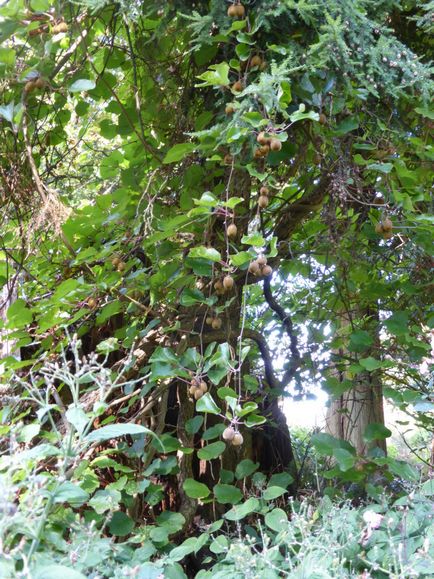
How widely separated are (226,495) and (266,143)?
102 cm

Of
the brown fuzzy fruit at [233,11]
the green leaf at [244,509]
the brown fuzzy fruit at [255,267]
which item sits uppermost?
the brown fuzzy fruit at [233,11]

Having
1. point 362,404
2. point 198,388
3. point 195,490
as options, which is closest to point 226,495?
point 195,490

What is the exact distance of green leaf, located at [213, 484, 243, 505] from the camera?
187 cm

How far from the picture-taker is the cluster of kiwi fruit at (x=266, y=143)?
4.71 feet

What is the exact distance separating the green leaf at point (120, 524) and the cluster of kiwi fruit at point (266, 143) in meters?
1.09

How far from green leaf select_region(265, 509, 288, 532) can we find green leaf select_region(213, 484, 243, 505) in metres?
0.16

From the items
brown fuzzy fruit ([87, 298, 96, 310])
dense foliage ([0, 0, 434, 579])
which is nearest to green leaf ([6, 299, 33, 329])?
dense foliage ([0, 0, 434, 579])

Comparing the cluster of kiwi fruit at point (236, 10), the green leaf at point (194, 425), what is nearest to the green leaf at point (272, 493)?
the green leaf at point (194, 425)

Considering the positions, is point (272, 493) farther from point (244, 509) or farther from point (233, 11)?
point (233, 11)

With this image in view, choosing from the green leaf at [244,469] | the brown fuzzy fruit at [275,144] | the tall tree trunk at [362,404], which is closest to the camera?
the brown fuzzy fruit at [275,144]

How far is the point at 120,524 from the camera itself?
6.06ft

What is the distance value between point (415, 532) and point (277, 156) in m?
1.02

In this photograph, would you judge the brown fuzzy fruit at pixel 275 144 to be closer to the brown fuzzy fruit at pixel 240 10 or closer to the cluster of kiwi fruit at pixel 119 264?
the brown fuzzy fruit at pixel 240 10

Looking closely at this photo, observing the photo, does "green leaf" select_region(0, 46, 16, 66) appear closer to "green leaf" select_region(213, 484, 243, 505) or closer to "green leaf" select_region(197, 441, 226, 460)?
"green leaf" select_region(197, 441, 226, 460)
